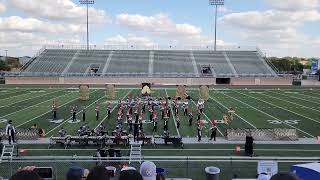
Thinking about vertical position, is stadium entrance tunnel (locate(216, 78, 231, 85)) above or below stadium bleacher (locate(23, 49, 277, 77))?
below

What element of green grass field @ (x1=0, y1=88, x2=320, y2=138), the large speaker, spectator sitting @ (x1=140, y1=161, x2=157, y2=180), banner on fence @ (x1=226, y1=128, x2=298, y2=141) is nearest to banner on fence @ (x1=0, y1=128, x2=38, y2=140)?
green grass field @ (x1=0, y1=88, x2=320, y2=138)

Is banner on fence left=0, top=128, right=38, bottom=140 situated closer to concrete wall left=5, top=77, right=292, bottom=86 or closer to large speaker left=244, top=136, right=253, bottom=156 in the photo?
large speaker left=244, top=136, right=253, bottom=156

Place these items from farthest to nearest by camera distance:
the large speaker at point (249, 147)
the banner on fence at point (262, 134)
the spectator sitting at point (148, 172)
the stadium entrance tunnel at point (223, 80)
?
1. the stadium entrance tunnel at point (223, 80)
2. the banner on fence at point (262, 134)
3. the large speaker at point (249, 147)
4. the spectator sitting at point (148, 172)

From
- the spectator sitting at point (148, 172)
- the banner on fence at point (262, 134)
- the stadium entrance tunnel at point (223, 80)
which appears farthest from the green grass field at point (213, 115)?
the stadium entrance tunnel at point (223, 80)

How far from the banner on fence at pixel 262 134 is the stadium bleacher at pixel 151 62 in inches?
1690

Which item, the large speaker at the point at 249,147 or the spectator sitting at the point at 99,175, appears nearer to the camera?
the spectator sitting at the point at 99,175

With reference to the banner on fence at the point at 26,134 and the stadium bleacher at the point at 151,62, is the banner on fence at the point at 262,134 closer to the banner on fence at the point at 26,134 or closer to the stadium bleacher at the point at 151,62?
the banner on fence at the point at 26,134

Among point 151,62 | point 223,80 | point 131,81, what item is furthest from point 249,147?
point 151,62

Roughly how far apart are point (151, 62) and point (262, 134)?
51624 millimetres

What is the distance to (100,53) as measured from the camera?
238ft

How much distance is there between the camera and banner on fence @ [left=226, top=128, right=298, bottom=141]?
1731 cm

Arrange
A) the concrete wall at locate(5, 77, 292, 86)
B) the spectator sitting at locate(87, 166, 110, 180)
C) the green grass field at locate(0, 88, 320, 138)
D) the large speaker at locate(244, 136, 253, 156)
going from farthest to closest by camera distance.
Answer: the concrete wall at locate(5, 77, 292, 86), the green grass field at locate(0, 88, 320, 138), the large speaker at locate(244, 136, 253, 156), the spectator sitting at locate(87, 166, 110, 180)

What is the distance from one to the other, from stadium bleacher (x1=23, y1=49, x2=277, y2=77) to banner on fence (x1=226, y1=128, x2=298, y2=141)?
4291cm

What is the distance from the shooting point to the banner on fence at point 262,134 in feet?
56.8
